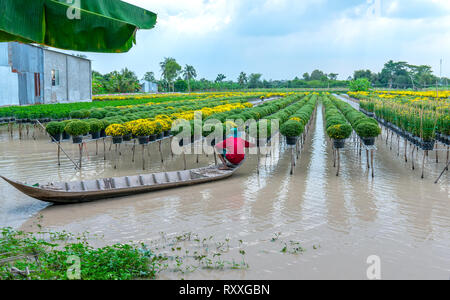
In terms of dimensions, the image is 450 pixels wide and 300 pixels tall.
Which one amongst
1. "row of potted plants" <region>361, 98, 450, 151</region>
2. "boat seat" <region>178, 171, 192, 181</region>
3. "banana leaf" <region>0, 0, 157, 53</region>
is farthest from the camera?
"row of potted plants" <region>361, 98, 450, 151</region>

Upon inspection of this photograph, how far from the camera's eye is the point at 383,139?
26.0 metres

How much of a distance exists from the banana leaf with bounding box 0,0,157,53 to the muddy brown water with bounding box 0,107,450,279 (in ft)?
13.3

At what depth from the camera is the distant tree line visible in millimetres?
91531

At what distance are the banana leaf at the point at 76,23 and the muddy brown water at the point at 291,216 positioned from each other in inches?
160

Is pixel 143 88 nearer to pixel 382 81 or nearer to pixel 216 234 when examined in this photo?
pixel 382 81

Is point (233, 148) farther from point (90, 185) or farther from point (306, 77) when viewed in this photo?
point (306, 77)

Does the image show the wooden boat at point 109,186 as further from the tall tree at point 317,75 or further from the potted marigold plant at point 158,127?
the tall tree at point 317,75

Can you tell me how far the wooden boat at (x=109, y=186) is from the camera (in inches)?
405

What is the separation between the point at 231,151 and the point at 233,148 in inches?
6.7

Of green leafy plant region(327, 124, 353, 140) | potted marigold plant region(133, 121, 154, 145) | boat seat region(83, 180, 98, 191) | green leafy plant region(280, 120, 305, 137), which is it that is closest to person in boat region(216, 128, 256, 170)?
green leafy plant region(280, 120, 305, 137)

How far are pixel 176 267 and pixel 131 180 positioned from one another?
18.1 feet

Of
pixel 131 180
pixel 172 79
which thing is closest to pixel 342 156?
pixel 131 180

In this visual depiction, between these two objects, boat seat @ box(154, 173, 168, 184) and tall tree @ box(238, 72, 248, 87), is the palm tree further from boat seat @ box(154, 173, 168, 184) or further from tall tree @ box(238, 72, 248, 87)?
boat seat @ box(154, 173, 168, 184)

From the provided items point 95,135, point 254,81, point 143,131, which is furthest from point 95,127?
point 254,81
